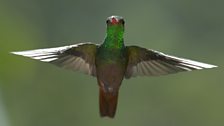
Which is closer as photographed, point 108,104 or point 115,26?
point 115,26

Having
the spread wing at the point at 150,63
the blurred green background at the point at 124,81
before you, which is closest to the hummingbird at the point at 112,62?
the spread wing at the point at 150,63

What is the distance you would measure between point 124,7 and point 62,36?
48 centimetres

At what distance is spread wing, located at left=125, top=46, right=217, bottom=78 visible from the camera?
4.31 ft

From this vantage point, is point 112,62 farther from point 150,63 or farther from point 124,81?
point 124,81

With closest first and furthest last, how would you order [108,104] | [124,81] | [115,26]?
[115,26], [108,104], [124,81]

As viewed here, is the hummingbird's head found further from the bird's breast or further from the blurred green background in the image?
the blurred green background

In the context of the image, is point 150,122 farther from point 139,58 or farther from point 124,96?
point 139,58

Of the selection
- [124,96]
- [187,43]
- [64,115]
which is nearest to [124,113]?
[124,96]

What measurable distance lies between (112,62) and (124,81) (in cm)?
212

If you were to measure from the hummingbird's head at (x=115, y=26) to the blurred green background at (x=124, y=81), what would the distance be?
7.11 feet

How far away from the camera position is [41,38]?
3.66 m

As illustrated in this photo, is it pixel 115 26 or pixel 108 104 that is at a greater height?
pixel 115 26

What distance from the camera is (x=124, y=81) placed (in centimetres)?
351

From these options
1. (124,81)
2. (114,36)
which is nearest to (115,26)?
(114,36)
